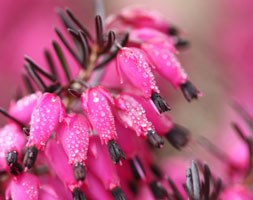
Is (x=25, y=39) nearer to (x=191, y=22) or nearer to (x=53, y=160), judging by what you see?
(x=191, y=22)

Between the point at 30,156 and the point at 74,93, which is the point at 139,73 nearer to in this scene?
the point at 74,93

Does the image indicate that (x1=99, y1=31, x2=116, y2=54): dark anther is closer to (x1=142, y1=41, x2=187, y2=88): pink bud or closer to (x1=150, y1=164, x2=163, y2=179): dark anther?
(x1=142, y1=41, x2=187, y2=88): pink bud

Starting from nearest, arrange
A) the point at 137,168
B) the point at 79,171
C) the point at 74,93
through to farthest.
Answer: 1. the point at 79,171
2. the point at 74,93
3. the point at 137,168

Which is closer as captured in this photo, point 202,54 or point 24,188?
point 24,188

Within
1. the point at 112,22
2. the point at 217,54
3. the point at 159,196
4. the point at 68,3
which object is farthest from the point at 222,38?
the point at 159,196

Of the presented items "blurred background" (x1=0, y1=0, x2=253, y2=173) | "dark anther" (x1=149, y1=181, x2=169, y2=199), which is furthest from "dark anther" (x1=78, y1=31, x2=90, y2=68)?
"blurred background" (x1=0, y1=0, x2=253, y2=173)

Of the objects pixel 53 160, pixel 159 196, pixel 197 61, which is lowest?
pixel 197 61

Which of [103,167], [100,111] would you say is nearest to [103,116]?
[100,111]
